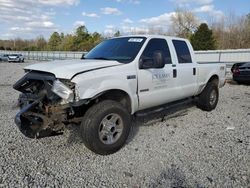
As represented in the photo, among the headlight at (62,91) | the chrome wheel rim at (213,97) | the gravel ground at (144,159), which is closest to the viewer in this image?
the gravel ground at (144,159)

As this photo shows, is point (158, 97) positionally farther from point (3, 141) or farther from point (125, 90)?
point (3, 141)

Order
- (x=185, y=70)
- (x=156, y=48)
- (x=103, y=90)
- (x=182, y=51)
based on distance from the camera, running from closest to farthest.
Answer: (x=103, y=90) → (x=156, y=48) → (x=185, y=70) → (x=182, y=51)

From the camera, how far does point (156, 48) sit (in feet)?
18.0

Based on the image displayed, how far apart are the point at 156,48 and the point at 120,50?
751mm

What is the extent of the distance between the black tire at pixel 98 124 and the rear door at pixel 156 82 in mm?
701

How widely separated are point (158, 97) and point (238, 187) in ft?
7.68

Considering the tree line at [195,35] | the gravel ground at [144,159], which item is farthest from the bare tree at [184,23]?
the gravel ground at [144,159]

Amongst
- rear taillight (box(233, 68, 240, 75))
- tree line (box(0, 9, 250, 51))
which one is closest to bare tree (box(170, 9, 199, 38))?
tree line (box(0, 9, 250, 51))

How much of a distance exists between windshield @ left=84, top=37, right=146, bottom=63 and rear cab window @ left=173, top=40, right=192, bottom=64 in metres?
1.09

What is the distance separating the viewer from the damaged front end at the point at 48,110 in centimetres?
396

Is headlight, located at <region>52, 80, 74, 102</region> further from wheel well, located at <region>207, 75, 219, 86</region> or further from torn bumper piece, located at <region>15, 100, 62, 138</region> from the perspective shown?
wheel well, located at <region>207, 75, 219, 86</region>

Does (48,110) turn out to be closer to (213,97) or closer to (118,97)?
(118,97)

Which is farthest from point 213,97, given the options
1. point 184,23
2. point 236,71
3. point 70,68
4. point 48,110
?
point 184,23

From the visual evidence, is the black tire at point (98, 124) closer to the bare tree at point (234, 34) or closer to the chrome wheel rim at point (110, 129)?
the chrome wheel rim at point (110, 129)
